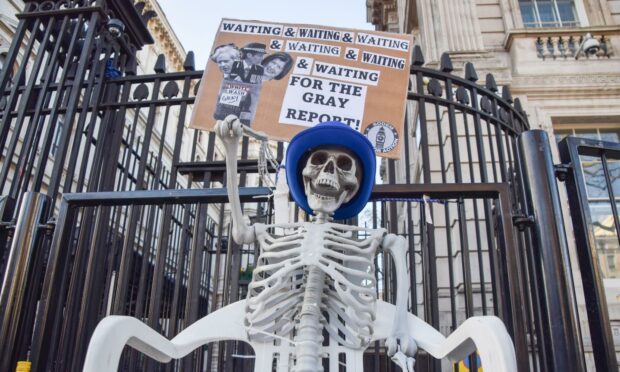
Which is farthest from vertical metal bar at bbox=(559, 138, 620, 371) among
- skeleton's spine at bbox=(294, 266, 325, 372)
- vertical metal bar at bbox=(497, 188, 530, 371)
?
skeleton's spine at bbox=(294, 266, 325, 372)

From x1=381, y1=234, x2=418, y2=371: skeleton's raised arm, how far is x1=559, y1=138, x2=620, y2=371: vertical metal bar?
827 mm

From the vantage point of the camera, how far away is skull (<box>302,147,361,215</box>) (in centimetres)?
222

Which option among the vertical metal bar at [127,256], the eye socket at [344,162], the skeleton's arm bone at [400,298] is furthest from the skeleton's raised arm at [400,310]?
the vertical metal bar at [127,256]

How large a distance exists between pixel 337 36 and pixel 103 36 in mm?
2097

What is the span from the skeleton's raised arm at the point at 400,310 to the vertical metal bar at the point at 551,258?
60cm

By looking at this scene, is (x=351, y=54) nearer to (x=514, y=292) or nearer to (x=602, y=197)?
(x=514, y=292)

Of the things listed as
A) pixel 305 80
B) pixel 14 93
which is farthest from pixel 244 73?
pixel 14 93

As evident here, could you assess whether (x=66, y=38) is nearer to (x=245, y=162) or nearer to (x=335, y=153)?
(x=245, y=162)

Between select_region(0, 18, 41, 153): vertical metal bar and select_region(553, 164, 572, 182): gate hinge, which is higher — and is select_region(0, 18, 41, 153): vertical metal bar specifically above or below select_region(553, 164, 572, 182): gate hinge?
above

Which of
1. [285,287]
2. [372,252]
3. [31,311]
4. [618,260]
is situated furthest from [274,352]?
[618,260]

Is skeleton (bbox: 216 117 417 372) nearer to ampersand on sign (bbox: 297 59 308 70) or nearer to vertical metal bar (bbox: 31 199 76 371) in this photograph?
vertical metal bar (bbox: 31 199 76 371)

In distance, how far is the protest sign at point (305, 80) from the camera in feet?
13.4

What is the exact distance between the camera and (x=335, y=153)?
230cm

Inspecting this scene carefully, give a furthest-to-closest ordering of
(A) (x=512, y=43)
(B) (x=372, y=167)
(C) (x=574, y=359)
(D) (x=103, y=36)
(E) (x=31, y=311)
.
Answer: (A) (x=512, y=43)
(D) (x=103, y=36)
(E) (x=31, y=311)
(B) (x=372, y=167)
(C) (x=574, y=359)
